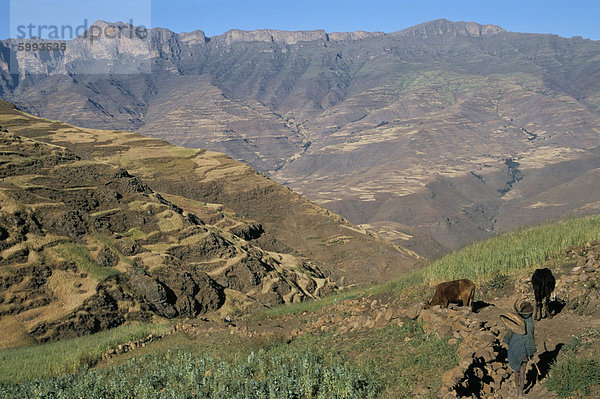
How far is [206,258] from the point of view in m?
29.5

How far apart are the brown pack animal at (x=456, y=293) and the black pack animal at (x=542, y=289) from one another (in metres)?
1.52

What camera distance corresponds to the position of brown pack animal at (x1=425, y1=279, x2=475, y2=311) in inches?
490

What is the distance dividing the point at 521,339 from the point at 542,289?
3.38 metres

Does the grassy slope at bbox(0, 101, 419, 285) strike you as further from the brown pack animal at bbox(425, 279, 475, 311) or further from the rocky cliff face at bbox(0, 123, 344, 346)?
the brown pack animal at bbox(425, 279, 475, 311)

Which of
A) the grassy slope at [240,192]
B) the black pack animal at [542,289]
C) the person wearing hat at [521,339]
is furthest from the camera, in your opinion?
the grassy slope at [240,192]

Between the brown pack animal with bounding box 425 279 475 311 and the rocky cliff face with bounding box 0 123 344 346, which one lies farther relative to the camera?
the rocky cliff face with bounding box 0 123 344 346

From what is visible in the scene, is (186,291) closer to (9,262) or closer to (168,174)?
(9,262)

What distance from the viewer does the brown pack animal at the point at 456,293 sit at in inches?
490

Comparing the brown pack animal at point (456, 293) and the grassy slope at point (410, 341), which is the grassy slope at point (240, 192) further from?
the brown pack animal at point (456, 293)

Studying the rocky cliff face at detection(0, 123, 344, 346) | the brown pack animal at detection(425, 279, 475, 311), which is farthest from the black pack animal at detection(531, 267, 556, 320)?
the rocky cliff face at detection(0, 123, 344, 346)

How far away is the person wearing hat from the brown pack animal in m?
3.94

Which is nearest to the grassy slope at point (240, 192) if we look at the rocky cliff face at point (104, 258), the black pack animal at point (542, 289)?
the rocky cliff face at point (104, 258)

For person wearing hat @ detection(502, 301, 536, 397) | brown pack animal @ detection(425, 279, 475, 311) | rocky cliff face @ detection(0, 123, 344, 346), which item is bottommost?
rocky cliff face @ detection(0, 123, 344, 346)

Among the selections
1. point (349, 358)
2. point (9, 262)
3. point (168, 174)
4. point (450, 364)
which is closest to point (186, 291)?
point (9, 262)
